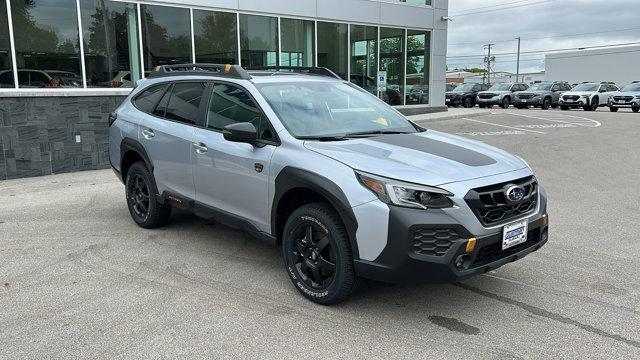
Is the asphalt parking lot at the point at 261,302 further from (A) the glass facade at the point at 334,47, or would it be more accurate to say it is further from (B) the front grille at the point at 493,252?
(A) the glass facade at the point at 334,47

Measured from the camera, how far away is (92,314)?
152 inches

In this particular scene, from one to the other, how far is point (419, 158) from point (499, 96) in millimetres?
30119

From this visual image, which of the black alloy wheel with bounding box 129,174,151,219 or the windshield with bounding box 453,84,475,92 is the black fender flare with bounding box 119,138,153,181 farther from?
the windshield with bounding box 453,84,475,92

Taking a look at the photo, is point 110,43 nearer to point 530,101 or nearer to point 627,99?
point 627,99

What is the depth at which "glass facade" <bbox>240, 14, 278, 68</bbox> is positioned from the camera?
15.1 metres

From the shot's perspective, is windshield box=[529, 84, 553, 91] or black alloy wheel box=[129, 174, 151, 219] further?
windshield box=[529, 84, 553, 91]

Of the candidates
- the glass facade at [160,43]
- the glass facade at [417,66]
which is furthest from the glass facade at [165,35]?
the glass facade at [417,66]

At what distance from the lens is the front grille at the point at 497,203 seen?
11.4 ft

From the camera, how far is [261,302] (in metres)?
4.04

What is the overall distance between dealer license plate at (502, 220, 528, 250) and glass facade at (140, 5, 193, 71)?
37.1ft

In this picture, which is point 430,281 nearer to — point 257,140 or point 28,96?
point 257,140

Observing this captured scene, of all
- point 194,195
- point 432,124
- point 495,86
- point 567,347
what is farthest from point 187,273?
point 495,86

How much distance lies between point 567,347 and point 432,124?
51.8 feet

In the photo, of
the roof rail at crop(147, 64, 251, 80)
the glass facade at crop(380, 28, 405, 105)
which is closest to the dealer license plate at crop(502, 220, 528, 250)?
the roof rail at crop(147, 64, 251, 80)
